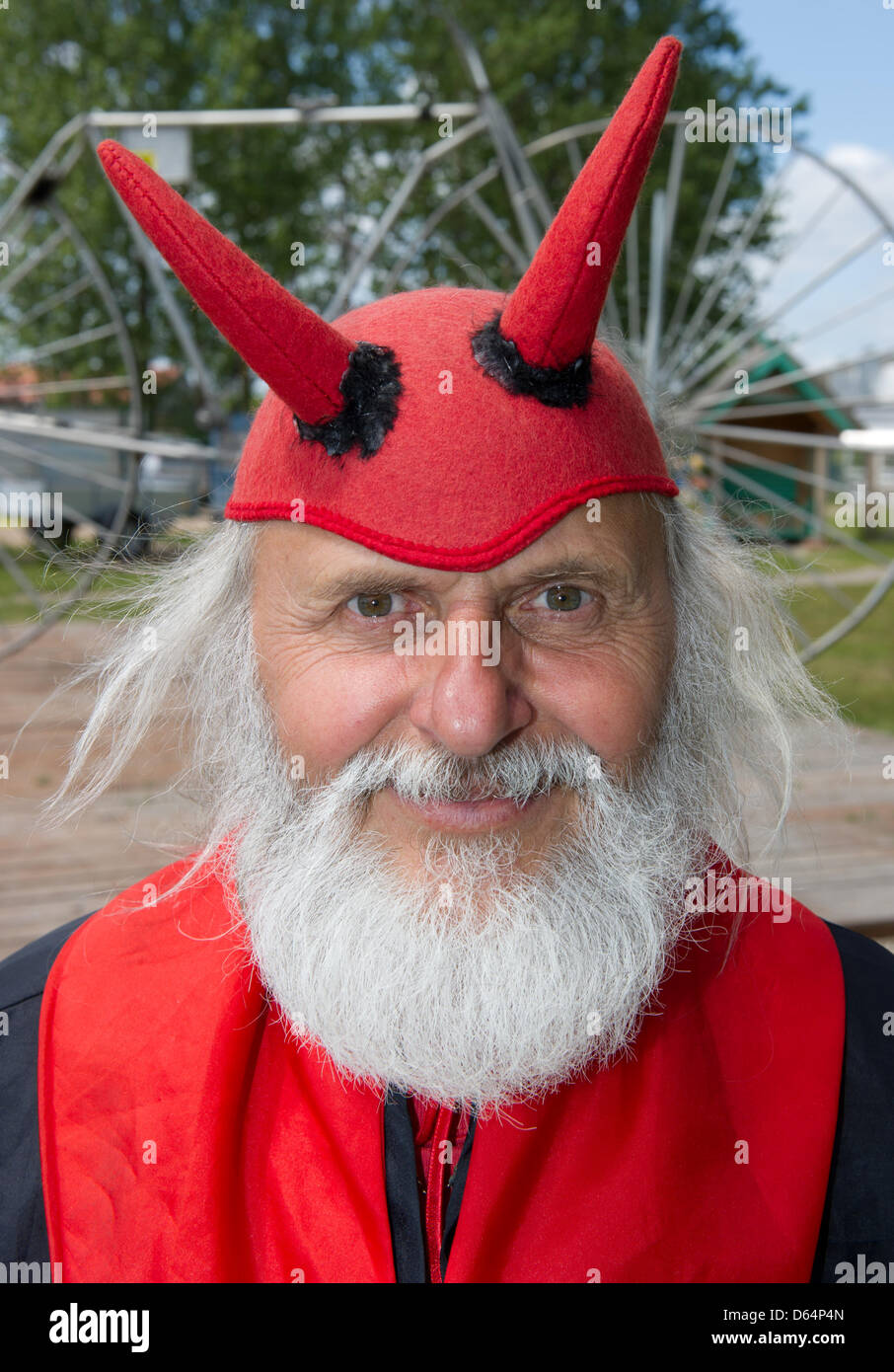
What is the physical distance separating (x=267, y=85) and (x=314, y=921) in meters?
23.3

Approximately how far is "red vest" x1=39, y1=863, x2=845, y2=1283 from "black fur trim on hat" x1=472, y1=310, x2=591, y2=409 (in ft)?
2.80

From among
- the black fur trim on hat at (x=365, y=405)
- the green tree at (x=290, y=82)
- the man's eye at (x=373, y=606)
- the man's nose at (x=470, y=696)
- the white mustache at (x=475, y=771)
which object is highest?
the green tree at (x=290, y=82)

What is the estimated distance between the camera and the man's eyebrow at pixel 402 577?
154cm

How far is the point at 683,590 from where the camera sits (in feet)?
6.23

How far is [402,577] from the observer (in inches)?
60.6

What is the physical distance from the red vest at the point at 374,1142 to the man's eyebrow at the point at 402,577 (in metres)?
0.57

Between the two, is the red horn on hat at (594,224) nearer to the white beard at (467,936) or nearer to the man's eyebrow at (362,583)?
the man's eyebrow at (362,583)

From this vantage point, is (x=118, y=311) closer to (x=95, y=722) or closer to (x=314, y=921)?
(x=95, y=722)

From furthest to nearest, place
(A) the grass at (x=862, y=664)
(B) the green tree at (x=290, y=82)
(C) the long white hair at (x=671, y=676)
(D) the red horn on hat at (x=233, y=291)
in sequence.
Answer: (B) the green tree at (x=290, y=82) → (A) the grass at (x=862, y=664) → (C) the long white hair at (x=671, y=676) → (D) the red horn on hat at (x=233, y=291)

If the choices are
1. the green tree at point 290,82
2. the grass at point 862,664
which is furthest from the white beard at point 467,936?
the green tree at point 290,82

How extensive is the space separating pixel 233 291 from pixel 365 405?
0.71ft

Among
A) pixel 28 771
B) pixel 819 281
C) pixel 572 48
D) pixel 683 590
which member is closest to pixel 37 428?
pixel 28 771

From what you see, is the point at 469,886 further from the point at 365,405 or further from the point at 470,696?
the point at 365,405

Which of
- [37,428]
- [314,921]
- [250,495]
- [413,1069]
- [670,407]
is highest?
[37,428]
